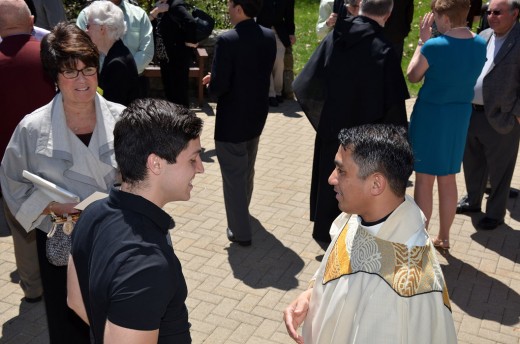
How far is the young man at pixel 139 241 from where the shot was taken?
211 centimetres

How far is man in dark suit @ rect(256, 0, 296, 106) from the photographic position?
9422 millimetres

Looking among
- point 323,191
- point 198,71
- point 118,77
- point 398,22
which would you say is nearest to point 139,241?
point 118,77

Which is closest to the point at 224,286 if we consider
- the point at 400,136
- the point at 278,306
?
the point at 278,306

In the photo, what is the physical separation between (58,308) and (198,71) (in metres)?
6.30

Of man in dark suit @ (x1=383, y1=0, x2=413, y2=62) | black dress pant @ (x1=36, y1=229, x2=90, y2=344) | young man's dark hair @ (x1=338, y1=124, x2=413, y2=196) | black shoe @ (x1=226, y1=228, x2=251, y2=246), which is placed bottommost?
black shoe @ (x1=226, y1=228, x2=251, y2=246)

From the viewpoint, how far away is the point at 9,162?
12.1 ft

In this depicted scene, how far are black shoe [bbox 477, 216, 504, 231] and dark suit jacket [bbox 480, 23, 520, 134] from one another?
910 mm

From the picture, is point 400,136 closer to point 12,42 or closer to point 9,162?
point 9,162

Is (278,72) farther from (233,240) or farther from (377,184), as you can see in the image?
(377,184)

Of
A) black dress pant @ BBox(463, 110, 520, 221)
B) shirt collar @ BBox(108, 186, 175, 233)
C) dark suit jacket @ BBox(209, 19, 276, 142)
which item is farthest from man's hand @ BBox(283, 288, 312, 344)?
black dress pant @ BBox(463, 110, 520, 221)

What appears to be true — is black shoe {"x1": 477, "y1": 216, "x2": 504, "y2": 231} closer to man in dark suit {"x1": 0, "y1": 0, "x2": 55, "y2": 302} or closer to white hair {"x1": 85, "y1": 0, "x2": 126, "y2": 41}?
white hair {"x1": 85, "y1": 0, "x2": 126, "y2": 41}

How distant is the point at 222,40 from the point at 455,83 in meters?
1.85

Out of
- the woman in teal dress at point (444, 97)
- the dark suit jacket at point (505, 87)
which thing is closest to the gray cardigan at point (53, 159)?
the woman in teal dress at point (444, 97)

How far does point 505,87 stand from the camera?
5.82 meters
